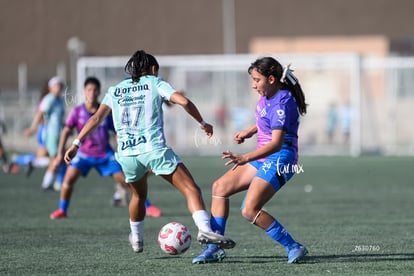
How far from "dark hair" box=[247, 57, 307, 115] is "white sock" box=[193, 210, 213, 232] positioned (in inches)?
49.7

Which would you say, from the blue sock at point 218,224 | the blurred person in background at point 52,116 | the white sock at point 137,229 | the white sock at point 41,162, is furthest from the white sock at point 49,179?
the blue sock at point 218,224

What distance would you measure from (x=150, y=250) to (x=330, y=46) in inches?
1265

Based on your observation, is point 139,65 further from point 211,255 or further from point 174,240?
point 211,255

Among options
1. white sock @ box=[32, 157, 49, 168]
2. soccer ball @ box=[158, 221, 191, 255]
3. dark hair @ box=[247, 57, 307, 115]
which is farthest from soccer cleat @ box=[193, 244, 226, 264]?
white sock @ box=[32, 157, 49, 168]

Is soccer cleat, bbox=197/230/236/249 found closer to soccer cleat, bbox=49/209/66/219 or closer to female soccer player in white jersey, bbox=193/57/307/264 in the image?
female soccer player in white jersey, bbox=193/57/307/264

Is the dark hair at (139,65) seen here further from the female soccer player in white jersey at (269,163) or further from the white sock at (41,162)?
the white sock at (41,162)

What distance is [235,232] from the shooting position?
11.3 metres

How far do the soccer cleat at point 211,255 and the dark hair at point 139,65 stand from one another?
1646mm

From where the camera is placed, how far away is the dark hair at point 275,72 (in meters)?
8.49

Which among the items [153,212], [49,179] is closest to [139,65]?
[153,212]

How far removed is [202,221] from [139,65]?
150 cm

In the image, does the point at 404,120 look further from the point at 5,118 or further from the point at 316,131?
the point at 5,118

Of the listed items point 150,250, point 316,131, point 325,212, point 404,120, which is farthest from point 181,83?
point 150,250

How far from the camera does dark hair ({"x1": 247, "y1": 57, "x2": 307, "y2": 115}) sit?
849 centimetres
